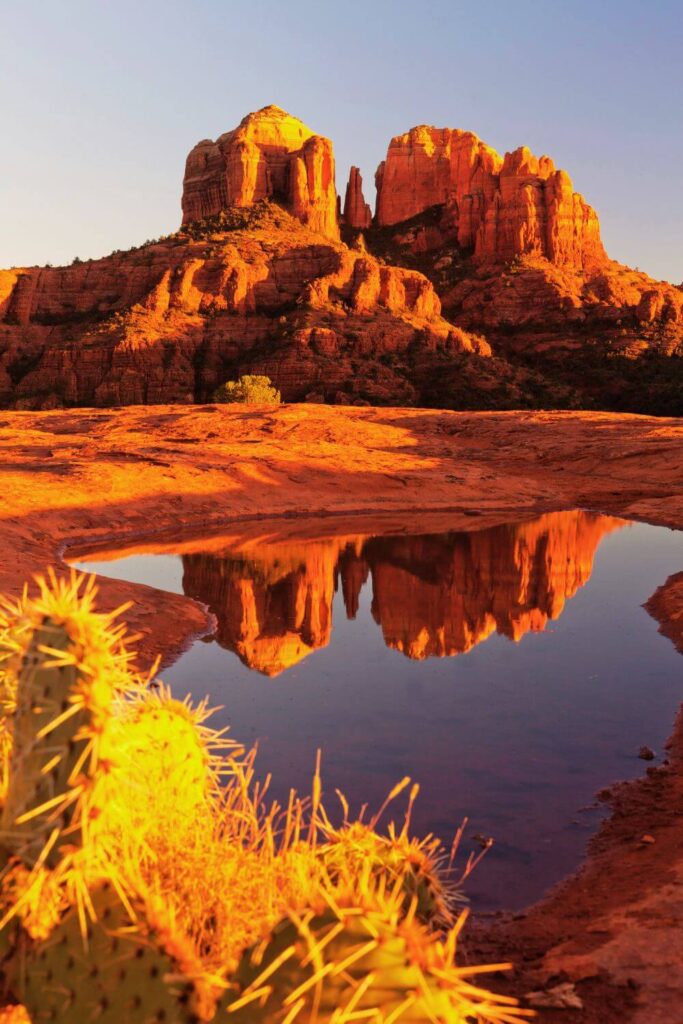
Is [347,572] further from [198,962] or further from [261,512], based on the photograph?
[198,962]

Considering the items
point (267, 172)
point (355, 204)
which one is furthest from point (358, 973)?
point (355, 204)

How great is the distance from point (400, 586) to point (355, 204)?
10754 cm

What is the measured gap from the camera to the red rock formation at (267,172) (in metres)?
108

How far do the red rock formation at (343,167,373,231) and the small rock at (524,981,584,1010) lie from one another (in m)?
121

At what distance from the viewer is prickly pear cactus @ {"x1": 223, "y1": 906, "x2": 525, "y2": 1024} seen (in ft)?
7.45

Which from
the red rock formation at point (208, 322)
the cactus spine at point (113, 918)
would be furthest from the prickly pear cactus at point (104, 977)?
the red rock formation at point (208, 322)

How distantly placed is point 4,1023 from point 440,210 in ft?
407

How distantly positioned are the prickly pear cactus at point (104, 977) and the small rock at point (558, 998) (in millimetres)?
3232

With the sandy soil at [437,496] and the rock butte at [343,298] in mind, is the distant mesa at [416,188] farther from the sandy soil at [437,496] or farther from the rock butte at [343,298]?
the sandy soil at [437,496]

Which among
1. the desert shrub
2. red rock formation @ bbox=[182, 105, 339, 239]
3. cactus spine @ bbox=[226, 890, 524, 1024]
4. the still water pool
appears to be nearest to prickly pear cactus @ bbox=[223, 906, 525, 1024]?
cactus spine @ bbox=[226, 890, 524, 1024]

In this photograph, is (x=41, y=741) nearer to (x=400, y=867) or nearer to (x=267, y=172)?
(x=400, y=867)

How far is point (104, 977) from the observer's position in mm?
2824

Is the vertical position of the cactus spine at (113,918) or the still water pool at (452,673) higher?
the cactus spine at (113,918)

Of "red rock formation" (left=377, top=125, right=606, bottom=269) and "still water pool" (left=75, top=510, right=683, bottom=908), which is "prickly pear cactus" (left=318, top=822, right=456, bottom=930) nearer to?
"still water pool" (left=75, top=510, right=683, bottom=908)
